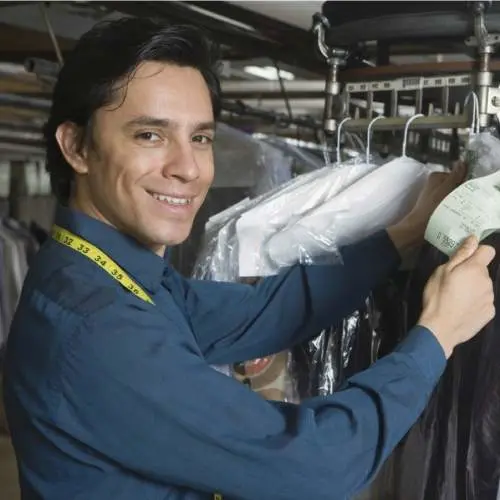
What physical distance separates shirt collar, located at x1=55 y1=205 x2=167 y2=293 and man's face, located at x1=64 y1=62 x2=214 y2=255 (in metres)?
0.02

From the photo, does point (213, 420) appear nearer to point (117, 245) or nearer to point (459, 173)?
point (117, 245)

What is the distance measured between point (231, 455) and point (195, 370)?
93mm

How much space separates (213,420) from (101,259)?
0.26 metres

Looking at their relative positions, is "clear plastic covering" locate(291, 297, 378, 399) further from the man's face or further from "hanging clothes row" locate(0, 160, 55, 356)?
"hanging clothes row" locate(0, 160, 55, 356)

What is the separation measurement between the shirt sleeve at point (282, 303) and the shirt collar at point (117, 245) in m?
0.15

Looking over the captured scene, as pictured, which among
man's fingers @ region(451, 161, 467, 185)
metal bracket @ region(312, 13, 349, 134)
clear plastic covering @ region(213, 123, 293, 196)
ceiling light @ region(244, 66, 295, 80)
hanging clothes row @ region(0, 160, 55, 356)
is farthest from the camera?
hanging clothes row @ region(0, 160, 55, 356)

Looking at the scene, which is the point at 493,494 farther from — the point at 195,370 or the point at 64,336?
the point at 64,336

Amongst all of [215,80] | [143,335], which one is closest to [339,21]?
[215,80]

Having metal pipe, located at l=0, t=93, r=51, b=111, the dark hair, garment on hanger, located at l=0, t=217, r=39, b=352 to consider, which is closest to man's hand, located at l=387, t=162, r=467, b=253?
the dark hair

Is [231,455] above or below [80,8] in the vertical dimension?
below

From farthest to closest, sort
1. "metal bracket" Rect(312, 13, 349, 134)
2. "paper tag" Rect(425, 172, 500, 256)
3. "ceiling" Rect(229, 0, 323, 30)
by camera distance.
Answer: "ceiling" Rect(229, 0, 323, 30), "metal bracket" Rect(312, 13, 349, 134), "paper tag" Rect(425, 172, 500, 256)

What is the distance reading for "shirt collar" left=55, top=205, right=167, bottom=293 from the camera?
0.93 metres

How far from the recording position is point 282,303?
1.10 metres

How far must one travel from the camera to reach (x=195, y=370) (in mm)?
783
